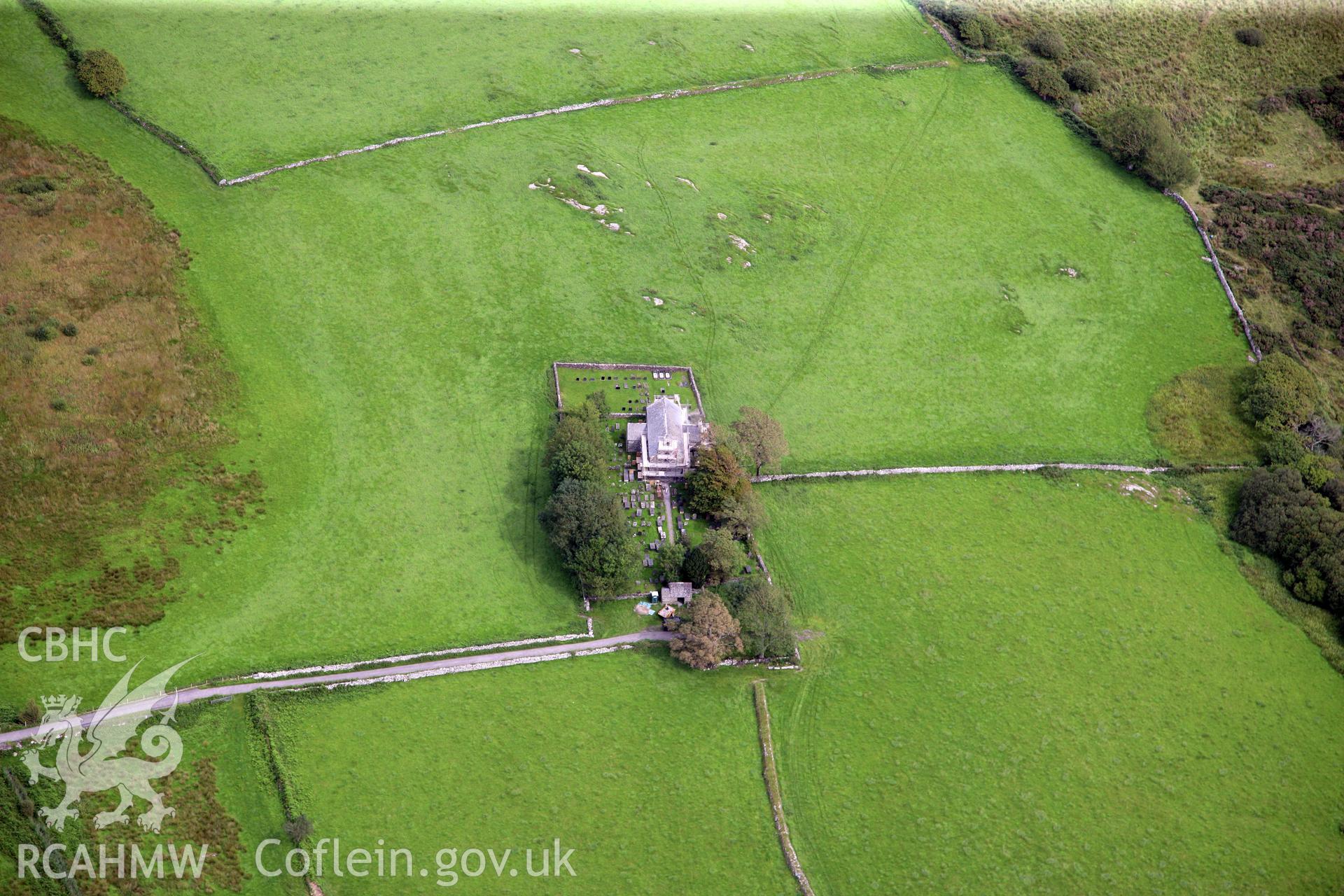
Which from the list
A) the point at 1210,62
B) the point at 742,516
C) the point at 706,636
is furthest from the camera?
the point at 1210,62

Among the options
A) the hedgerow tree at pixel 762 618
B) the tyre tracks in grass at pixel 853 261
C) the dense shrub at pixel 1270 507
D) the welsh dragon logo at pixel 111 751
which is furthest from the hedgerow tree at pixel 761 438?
the welsh dragon logo at pixel 111 751

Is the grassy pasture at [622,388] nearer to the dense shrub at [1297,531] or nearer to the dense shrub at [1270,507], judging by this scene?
the dense shrub at [1270,507]

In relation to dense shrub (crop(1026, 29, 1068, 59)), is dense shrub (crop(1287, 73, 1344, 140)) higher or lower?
lower

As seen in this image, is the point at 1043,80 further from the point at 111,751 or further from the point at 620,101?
the point at 111,751

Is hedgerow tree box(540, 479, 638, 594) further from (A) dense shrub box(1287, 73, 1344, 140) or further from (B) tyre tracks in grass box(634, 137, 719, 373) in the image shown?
(A) dense shrub box(1287, 73, 1344, 140)

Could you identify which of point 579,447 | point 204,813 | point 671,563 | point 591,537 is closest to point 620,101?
point 579,447

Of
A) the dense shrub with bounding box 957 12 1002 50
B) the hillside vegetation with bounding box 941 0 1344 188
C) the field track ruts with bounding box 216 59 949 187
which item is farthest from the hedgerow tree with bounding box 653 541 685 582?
the dense shrub with bounding box 957 12 1002 50
